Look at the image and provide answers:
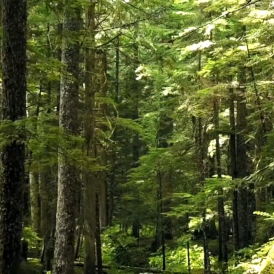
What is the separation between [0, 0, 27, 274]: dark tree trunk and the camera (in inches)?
239

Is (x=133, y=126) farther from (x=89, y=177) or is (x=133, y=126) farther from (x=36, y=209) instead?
(x=36, y=209)

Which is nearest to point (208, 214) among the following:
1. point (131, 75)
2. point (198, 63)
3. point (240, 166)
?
point (240, 166)

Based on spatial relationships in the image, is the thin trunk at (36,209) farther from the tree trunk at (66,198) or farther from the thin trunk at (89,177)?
the tree trunk at (66,198)

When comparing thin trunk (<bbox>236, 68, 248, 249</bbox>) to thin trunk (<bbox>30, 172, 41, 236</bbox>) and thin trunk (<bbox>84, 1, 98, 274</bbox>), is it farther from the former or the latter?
thin trunk (<bbox>30, 172, 41, 236</bbox>)

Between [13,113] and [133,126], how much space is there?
577 cm

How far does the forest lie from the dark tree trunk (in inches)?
0.6

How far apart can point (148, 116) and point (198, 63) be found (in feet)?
15.6

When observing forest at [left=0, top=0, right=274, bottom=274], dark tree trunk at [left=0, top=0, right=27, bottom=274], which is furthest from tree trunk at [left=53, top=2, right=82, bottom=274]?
dark tree trunk at [left=0, top=0, right=27, bottom=274]

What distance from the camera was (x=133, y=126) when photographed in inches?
460

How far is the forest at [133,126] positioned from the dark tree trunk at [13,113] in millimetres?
15

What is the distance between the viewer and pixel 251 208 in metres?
18.6

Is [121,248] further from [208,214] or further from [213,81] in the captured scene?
[213,81]

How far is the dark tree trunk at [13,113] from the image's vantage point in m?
6.07


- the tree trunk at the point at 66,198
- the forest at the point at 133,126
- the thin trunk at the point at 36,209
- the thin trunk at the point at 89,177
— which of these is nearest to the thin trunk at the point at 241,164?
the forest at the point at 133,126
